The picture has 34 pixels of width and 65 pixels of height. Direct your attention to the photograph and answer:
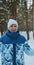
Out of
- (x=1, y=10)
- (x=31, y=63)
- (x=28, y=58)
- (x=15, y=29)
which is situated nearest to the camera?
(x=15, y=29)

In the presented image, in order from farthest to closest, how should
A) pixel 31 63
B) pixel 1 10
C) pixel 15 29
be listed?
1. pixel 1 10
2. pixel 31 63
3. pixel 15 29

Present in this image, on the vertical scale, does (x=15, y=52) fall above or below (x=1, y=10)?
above

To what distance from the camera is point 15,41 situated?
2854mm

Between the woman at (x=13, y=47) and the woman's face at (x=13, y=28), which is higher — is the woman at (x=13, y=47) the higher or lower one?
the lower one

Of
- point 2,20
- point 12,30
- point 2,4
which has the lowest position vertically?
point 2,20

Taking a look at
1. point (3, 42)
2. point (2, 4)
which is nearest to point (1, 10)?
point (2, 4)

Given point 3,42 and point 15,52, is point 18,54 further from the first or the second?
point 3,42

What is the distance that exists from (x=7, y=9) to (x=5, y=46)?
41.4 feet

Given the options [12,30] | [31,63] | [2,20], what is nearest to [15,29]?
[12,30]

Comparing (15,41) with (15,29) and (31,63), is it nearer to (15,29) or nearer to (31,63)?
(15,29)

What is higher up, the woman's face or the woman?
the woman's face

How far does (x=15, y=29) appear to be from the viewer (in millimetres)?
2834

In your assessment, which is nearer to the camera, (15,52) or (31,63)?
(15,52)

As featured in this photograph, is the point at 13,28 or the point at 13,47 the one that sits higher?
the point at 13,28
